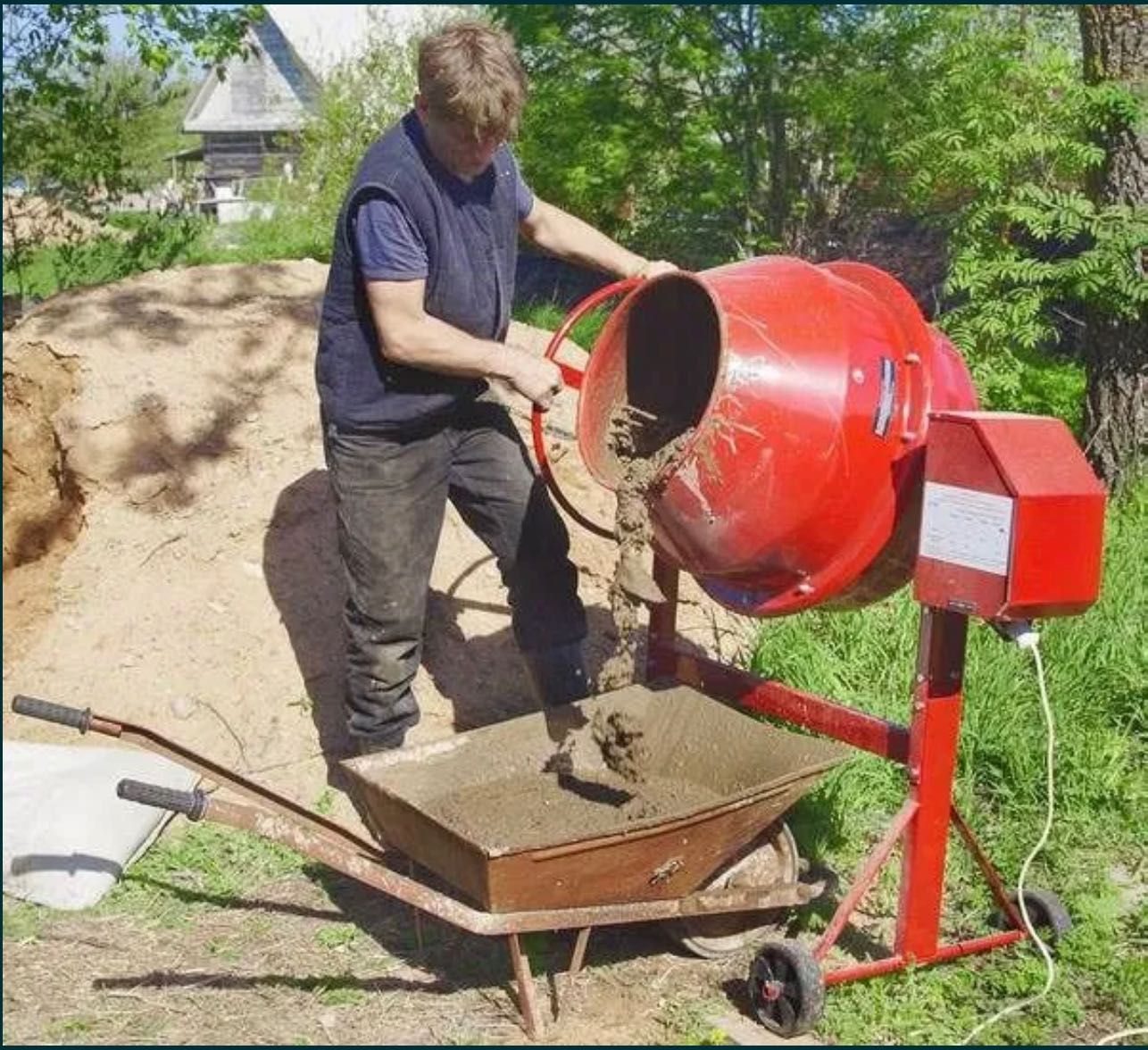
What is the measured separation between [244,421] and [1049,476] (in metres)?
3.61

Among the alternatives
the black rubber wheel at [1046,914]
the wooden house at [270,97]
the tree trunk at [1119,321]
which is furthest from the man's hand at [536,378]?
the wooden house at [270,97]

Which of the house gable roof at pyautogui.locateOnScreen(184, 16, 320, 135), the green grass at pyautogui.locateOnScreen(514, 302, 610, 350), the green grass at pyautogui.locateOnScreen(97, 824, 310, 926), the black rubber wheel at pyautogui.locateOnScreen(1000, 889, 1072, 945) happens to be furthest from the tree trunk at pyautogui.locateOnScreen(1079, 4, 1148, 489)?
the house gable roof at pyautogui.locateOnScreen(184, 16, 320, 135)

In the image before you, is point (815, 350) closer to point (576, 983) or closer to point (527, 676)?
point (576, 983)

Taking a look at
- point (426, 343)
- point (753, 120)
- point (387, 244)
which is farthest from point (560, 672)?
point (753, 120)

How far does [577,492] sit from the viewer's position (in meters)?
6.11

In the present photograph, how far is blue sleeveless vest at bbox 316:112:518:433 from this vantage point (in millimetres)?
4195

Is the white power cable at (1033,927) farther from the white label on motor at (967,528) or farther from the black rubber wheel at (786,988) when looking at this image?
the black rubber wheel at (786,988)

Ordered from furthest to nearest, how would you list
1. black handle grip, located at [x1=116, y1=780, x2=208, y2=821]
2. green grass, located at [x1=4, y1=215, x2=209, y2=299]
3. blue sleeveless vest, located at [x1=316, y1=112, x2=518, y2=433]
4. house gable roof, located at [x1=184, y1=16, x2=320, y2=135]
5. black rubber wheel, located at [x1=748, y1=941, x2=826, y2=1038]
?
house gable roof, located at [x1=184, y1=16, x2=320, y2=135] < green grass, located at [x1=4, y1=215, x2=209, y2=299] < blue sleeveless vest, located at [x1=316, y1=112, x2=518, y2=433] < black rubber wheel, located at [x1=748, y1=941, x2=826, y2=1038] < black handle grip, located at [x1=116, y1=780, x2=208, y2=821]

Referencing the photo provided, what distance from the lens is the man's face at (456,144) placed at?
13.6ft

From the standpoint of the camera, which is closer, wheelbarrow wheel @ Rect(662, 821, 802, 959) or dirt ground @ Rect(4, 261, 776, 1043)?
dirt ground @ Rect(4, 261, 776, 1043)

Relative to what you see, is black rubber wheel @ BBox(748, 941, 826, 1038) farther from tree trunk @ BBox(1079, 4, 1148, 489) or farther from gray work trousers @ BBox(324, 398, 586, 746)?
tree trunk @ BBox(1079, 4, 1148, 489)

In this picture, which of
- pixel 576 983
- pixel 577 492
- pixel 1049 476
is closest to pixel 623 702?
pixel 576 983

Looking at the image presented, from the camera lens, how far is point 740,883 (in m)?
4.09

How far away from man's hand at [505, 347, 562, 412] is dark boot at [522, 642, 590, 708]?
95 centimetres
